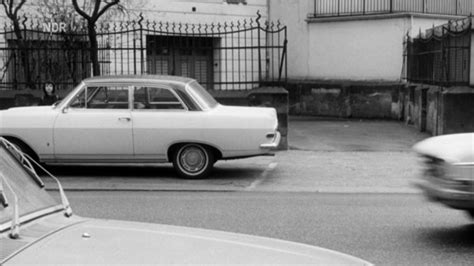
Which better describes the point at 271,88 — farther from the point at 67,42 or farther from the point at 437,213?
the point at 437,213

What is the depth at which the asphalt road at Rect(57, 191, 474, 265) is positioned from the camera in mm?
6832

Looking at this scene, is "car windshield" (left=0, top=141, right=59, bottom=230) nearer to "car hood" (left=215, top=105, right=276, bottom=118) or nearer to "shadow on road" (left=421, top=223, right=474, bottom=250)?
"shadow on road" (left=421, top=223, right=474, bottom=250)

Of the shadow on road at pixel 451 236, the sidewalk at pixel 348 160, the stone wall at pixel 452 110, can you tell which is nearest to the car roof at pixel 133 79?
the sidewalk at pixel 348 160

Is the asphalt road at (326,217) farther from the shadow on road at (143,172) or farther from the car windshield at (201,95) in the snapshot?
the car windshield at (201,95)

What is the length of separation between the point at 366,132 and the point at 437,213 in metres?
10.4

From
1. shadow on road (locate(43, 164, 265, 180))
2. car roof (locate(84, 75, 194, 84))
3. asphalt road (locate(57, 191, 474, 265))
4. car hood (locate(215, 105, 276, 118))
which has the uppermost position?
car roof (locate(84, 75, 194, 84))

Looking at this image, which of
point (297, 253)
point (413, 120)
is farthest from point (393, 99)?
point (297, 253)

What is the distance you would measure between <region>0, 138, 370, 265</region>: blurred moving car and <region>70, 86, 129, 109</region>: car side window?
27.3ft

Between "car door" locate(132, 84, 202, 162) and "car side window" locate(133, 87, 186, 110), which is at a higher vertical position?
"car side window" locate(133, 87, 186, 110)

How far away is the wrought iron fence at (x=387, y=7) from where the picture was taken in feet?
76.3

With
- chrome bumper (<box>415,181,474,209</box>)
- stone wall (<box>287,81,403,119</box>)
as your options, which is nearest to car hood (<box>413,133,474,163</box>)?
chrome bumper (<box>415,181,474,209</box>)

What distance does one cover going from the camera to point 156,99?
11570mm

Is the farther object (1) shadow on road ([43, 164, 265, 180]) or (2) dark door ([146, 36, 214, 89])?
(2) dark door ([146, 36, 214, 89])

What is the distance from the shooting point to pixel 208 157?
11.4 m
